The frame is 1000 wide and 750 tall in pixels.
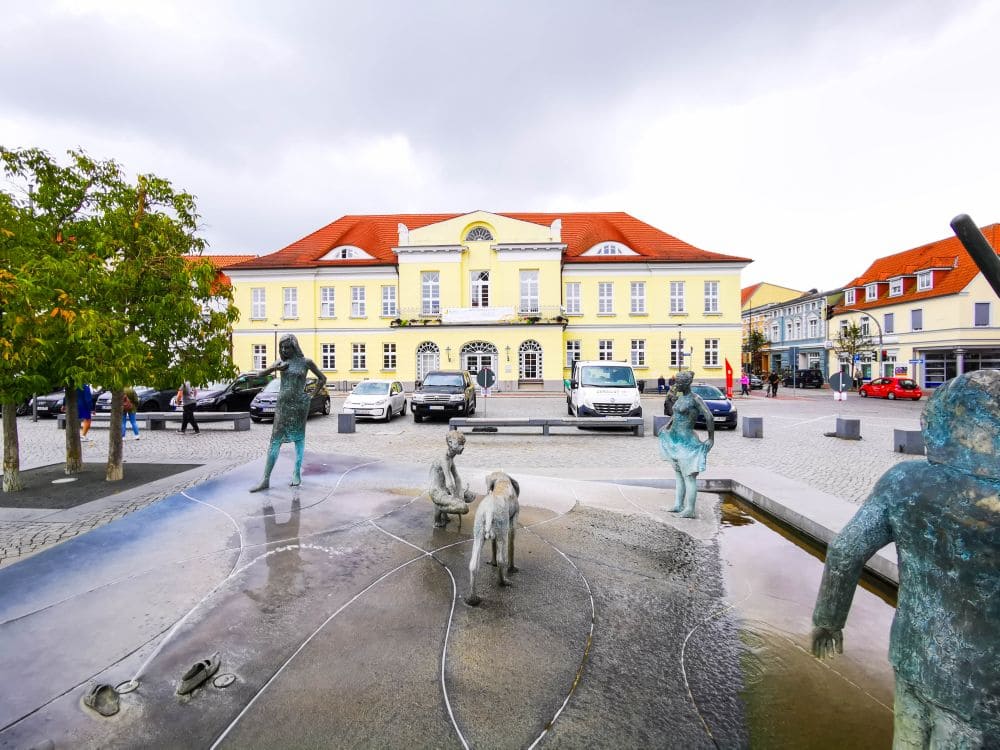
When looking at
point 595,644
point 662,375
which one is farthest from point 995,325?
point 595,644

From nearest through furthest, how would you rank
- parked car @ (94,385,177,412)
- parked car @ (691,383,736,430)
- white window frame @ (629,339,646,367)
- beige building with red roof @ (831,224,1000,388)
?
parked car @ (691,383,736,430)
parked car @ (94,385,177,412)
beige building with red roof @ (831,224,1000,388)
white window frame @ (629,339,646,367)

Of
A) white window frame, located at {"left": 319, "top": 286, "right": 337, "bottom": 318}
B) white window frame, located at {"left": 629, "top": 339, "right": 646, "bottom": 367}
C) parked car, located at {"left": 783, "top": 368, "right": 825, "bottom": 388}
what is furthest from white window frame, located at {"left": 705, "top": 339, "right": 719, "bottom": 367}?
white window frame, located at {"left": 319, "top": 286, "right": 337, "bottom": 318}

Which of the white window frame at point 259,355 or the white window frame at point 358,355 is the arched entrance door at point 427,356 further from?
the white window frame at point 259,355

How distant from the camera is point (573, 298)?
38.1m

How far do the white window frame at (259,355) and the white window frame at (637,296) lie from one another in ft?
93.6

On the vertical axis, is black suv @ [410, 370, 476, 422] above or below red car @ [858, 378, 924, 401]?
above

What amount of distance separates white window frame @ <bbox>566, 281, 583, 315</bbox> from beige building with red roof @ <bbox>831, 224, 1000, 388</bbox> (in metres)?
18.6

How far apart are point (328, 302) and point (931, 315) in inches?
1816

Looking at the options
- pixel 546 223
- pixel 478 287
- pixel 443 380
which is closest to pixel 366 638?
pixel 443 380

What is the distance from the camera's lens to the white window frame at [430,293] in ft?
123

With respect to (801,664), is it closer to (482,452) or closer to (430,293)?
(482,452)

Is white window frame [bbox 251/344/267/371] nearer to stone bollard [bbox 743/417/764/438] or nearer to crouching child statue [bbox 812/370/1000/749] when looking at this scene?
stone bollard [bbox 743/417/764/438]

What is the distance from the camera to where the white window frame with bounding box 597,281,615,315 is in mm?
37906

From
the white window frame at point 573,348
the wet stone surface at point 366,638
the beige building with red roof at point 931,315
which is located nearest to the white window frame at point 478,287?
the white window frame at point 573,348
